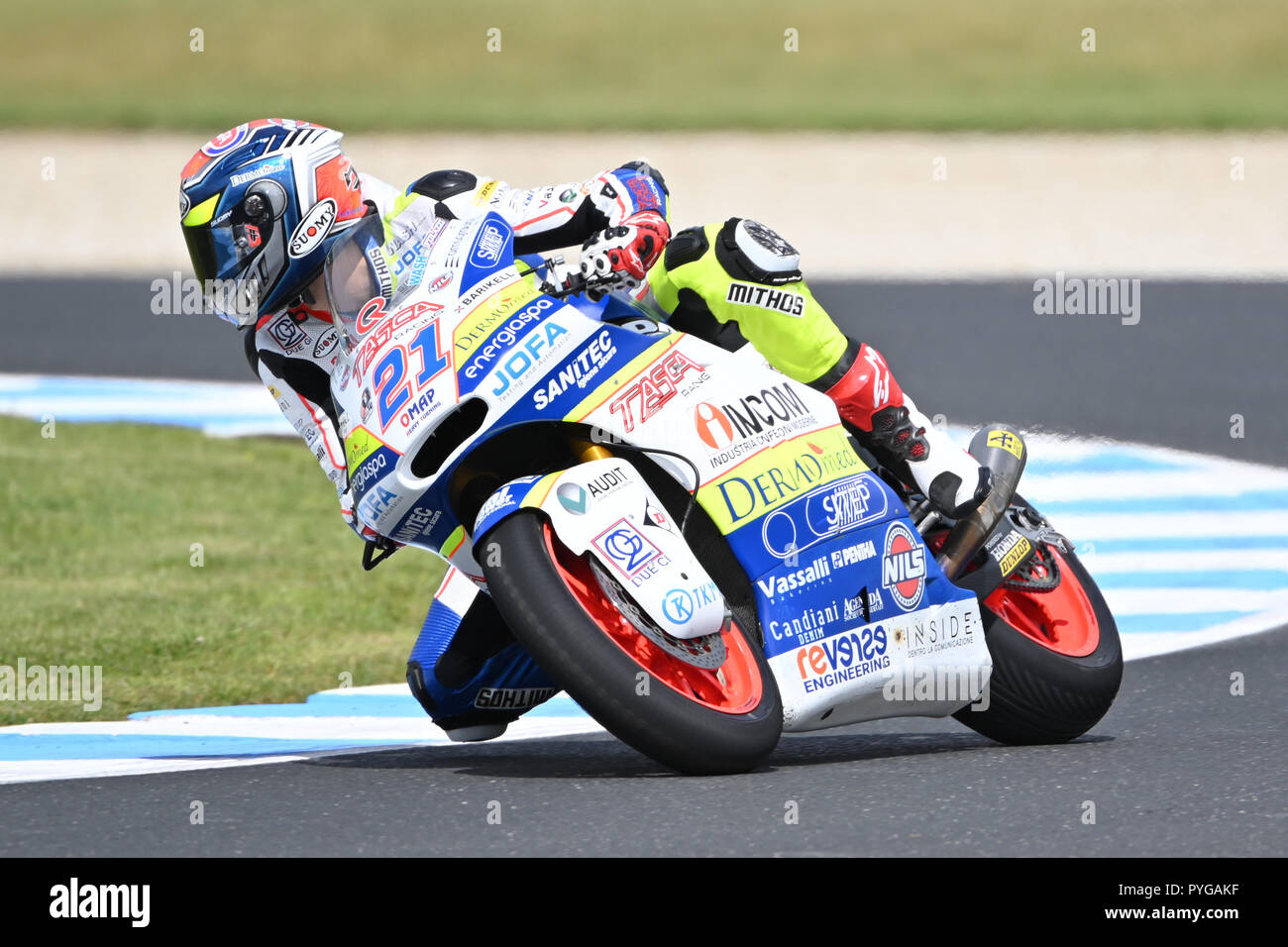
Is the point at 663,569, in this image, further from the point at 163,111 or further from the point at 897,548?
the point at 163,111

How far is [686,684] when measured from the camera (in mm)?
4789

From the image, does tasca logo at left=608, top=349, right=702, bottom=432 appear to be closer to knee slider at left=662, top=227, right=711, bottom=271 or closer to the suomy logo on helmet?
knee slider at left=662, top=227, right=711, bottom=271

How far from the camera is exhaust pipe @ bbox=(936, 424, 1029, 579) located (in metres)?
5.44

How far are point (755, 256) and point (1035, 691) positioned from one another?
4.62ft

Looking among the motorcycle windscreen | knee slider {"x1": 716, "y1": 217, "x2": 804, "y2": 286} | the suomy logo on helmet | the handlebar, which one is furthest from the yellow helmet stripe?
knee slider {"x1": 716, "y1": 217, "x2": 804, "y2": 286}

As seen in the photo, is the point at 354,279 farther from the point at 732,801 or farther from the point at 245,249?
the point at 732,801

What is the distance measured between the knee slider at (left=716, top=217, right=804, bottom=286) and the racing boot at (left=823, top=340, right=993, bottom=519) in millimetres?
320

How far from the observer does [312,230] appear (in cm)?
511

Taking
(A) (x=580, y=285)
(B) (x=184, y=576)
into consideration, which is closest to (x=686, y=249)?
(A) (x=580, y=285)

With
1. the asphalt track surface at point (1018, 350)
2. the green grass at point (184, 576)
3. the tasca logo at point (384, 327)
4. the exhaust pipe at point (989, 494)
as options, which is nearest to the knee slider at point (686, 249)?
the tasca logo at point (384, 327)

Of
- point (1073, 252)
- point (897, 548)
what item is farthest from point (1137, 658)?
point (1073, 252)

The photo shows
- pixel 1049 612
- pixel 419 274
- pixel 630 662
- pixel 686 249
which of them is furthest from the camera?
pixel 1049 612

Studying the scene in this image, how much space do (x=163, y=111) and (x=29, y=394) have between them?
51.5 ft
